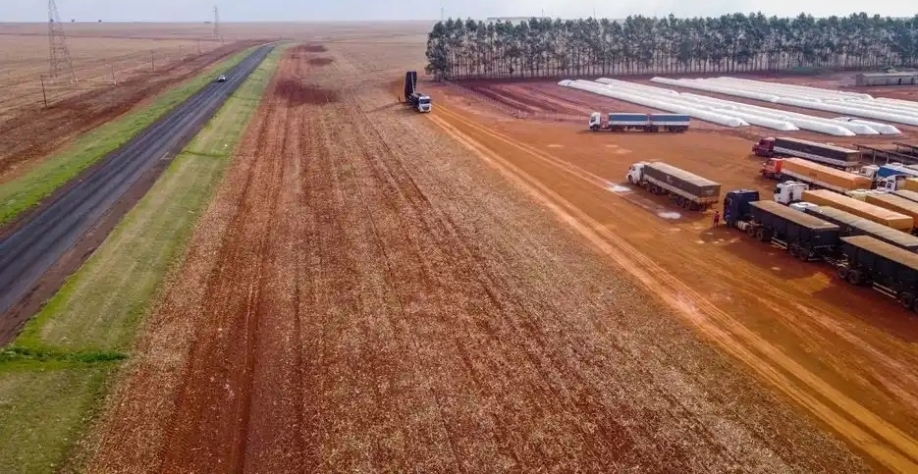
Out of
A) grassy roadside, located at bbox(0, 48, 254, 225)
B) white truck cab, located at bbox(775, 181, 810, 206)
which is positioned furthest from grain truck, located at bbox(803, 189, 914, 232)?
grassy roadside, located at bbox(0, 48, 254, 225)

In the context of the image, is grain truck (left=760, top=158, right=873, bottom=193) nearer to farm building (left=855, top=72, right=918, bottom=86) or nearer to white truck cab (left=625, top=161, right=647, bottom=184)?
white truck cab (left=625, top=161, right=647, bottom=184)

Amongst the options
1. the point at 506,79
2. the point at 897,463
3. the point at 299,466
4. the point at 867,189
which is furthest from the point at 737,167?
the point at 506,79

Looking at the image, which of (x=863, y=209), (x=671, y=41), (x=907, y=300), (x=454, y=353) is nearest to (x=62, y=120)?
(x=454, y=353)

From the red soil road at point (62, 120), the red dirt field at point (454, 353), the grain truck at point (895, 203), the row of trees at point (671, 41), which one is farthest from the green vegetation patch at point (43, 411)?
the row of trees at point (671, 41)

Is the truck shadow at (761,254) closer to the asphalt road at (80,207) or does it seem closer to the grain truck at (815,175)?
the grain truck at (815,175)

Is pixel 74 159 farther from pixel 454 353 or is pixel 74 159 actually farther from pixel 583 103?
pixel 583 103
